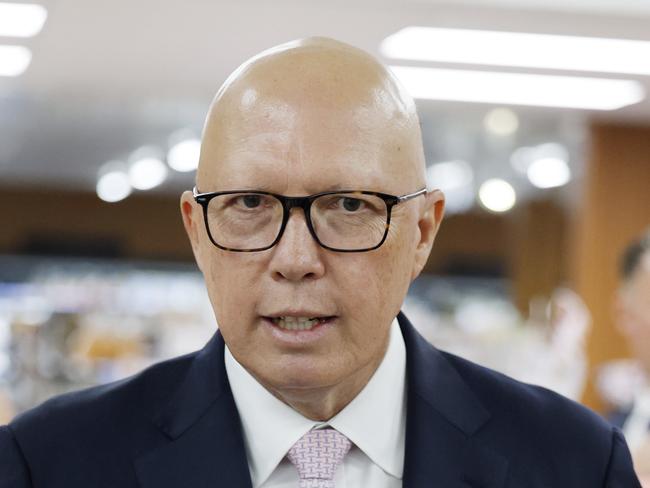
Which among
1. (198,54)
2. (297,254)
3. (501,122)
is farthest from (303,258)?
(501,122)

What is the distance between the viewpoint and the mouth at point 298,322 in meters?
1.25

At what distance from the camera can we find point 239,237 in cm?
126

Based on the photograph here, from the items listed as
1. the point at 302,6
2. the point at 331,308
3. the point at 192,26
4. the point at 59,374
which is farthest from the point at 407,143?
the point at 59,374

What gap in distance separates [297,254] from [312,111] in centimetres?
16

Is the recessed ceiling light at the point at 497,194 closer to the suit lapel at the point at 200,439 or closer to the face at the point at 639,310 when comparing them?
the face at the point at 639,310

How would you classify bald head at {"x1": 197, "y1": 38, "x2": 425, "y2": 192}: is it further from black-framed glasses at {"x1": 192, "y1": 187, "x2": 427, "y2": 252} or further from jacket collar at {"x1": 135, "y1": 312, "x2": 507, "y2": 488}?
jacket collar at {"x1": 135, "y1": 312, "x2": 507, "y2": 488}

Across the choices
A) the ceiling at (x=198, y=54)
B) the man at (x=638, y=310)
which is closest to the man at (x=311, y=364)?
the man at (x=638, y=310)

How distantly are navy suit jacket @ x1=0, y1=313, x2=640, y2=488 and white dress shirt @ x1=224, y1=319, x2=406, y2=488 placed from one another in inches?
1.0

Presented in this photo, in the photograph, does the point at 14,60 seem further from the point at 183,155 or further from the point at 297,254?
the point at 297,254

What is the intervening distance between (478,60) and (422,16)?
958mm

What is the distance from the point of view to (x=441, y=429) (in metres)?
1.41

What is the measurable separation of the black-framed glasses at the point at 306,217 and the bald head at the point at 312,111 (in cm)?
4

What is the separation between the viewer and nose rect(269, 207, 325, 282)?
1215mm

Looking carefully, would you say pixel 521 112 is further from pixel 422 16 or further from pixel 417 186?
pixel 417 186
